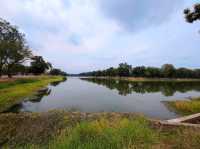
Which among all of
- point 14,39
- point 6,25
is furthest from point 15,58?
point 6,25

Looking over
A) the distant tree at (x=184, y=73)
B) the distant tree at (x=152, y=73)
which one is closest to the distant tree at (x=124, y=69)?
the distant tree at (x=152, y=73)

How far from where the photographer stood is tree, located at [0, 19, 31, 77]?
27391 millimetres

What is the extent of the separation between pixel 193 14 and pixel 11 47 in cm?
Result: 2705

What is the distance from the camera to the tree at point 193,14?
978 centimetres

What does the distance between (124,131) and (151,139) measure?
86 cm

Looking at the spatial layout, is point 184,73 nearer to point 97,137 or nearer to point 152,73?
point 152,73

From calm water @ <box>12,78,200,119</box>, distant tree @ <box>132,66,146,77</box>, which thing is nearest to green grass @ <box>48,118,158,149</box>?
calm water @ <box>12,78,200,119</box>

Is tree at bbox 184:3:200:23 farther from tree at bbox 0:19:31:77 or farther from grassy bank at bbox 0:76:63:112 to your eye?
tree at bbox 0:19:31:77

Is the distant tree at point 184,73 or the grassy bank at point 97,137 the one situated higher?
the distant tree at point 184,73

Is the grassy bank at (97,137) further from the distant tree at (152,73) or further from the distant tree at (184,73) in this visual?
the distant tree at (184,73)

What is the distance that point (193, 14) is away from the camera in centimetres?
998

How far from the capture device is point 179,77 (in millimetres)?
82312

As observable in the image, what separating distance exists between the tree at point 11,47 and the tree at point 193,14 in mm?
26677

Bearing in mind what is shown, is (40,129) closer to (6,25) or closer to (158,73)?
(6,25)
